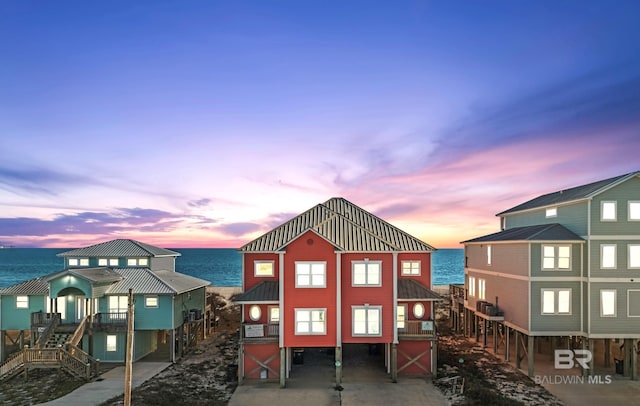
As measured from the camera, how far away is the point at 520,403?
21.1 m

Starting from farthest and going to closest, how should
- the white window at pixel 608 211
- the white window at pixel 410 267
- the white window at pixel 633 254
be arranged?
1. the white window at pixel 410 267
2. the white window at pixel 608 211
3. the white window at pixel 633 254

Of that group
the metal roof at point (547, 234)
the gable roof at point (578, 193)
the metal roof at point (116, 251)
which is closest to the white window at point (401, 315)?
the metal roof at point (547, 234)

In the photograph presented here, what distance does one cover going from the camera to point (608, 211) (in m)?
25.5

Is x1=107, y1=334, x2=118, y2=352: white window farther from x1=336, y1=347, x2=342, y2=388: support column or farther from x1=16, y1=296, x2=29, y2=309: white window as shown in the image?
x1=336, y1=347, x2=342, y2=388: support column

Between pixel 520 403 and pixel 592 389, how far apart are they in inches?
225

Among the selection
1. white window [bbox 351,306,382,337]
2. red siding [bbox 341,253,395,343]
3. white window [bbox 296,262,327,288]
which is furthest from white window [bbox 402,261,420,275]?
white window [bbox 296,262,327,288]

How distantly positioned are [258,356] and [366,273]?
8.40 metres

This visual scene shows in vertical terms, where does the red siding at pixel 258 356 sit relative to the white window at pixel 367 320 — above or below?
below

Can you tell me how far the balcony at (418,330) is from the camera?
85.0 feet

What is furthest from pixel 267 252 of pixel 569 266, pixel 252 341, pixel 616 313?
pixel 616 313

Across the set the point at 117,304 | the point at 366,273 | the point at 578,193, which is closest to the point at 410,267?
the point at 366,273

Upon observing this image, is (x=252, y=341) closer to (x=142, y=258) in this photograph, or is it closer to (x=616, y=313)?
(x=142, y=258)

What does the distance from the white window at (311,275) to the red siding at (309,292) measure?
24 centimetres

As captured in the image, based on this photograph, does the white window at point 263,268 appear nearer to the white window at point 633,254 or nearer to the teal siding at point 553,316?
the teal siding at point 553,316
